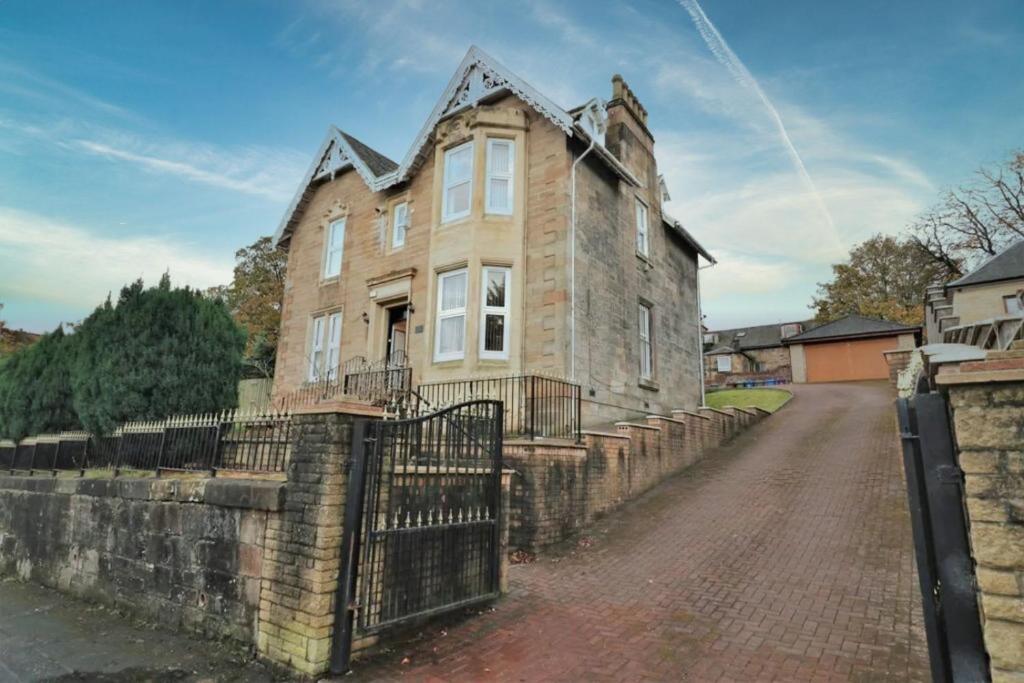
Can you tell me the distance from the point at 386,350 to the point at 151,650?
1042cm

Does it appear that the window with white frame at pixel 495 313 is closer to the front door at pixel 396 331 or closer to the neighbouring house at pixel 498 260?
the neighbouring house at pixel 498 260

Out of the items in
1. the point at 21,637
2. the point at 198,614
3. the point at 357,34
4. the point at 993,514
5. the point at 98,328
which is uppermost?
the point at 357,34

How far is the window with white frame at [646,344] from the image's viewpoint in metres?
15.9

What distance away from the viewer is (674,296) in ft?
59.7

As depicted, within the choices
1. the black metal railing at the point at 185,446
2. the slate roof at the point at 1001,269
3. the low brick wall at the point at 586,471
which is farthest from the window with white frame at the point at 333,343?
the slate roof at the point at 1001,269

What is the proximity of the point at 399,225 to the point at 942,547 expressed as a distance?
15043 millimetres

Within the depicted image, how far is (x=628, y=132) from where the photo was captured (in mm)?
16172

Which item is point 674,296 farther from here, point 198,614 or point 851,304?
point 851,304

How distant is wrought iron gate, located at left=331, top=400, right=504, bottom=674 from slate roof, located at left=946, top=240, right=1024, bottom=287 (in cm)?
2599

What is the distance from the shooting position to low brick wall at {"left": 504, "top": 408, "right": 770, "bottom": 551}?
839 cm

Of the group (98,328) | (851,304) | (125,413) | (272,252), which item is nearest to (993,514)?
(125,413)

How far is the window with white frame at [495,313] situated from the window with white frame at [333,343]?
5694 mm

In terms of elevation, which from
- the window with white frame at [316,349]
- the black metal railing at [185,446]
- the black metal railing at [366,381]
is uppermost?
the window with white frame at [316,349]

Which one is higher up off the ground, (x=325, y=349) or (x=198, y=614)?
(x=325, y=349)
